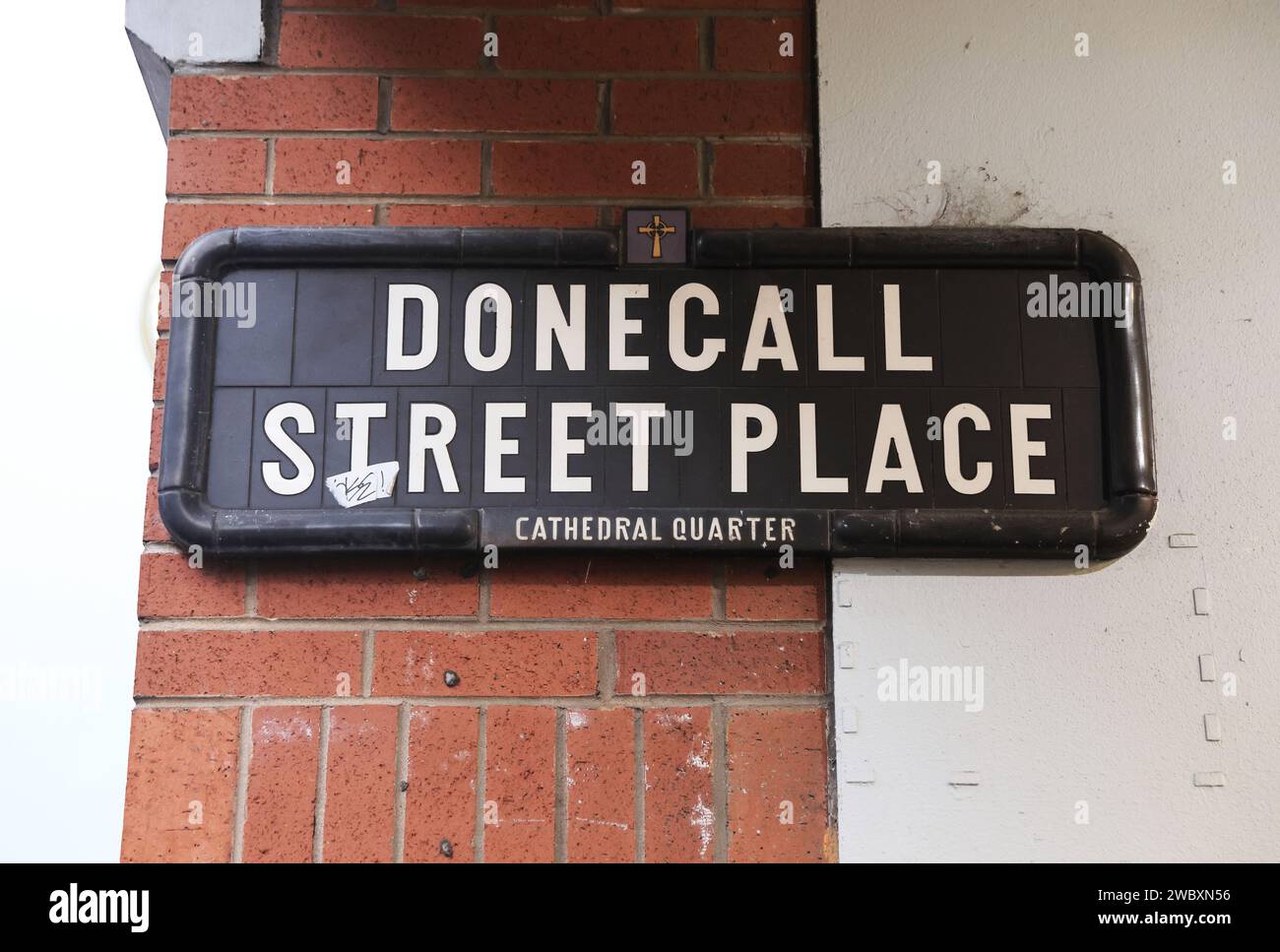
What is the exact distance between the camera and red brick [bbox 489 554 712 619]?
124cm

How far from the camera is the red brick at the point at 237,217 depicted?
4.32 feet

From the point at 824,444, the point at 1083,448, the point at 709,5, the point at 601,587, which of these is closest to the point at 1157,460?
the point at 1083,448

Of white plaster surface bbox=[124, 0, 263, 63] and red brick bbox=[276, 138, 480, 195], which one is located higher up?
white plaster surface bbox=[124, 0, 263, 63]

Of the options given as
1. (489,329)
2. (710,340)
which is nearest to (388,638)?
(489,329)

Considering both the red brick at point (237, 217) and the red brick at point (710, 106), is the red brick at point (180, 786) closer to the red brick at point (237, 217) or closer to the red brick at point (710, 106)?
the red brick at point (237, 217)

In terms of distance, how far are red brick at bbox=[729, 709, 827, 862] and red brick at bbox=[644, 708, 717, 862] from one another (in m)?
0.03

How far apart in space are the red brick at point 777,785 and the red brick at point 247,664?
1.46 feet

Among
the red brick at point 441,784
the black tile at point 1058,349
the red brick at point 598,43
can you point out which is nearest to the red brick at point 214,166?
the red brick at point 598,43

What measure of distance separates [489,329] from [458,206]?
0.58 feet

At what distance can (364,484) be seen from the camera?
1225 mm

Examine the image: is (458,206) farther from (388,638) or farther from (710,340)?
(388,638)

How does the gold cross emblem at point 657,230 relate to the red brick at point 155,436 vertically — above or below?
above

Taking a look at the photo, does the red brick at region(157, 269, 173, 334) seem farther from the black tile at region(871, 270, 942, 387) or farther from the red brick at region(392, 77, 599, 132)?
the black tile at region(871, 270, 942, 387)

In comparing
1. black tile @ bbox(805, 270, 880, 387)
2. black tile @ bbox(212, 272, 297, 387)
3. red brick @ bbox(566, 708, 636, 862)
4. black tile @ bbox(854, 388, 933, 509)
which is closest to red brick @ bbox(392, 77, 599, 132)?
black tile @ bbox(212, 272, 297, 387)
